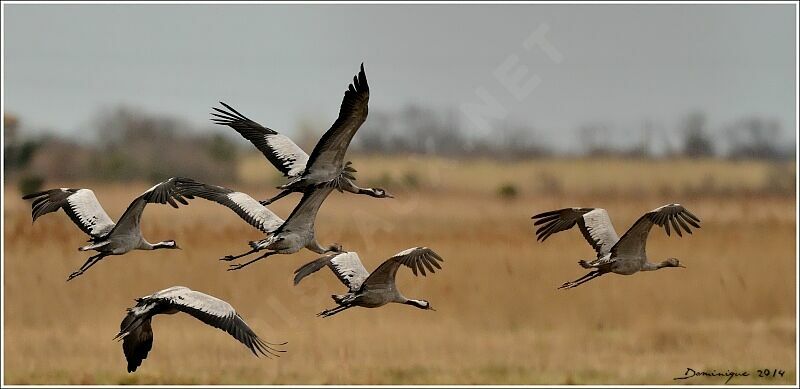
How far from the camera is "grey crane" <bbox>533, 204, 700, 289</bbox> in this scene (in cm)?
878

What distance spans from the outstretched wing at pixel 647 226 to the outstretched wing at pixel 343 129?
5.24ft

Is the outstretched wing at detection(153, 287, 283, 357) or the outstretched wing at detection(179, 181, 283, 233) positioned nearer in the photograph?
the outstretched wing at detection(153, 287, 283, 357)

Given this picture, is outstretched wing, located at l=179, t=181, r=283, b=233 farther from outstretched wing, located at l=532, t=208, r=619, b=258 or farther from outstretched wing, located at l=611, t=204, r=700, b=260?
outstretched wing, located at l=611, t=204, r=700, b=260

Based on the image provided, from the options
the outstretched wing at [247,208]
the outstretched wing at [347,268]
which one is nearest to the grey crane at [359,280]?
the outstretched wing at [347,268]

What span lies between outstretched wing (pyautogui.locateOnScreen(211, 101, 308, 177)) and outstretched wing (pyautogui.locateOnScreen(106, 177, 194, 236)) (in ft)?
1.83

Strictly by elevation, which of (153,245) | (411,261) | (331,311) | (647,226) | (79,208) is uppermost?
(79,208)

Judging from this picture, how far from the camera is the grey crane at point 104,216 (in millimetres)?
A: 8812

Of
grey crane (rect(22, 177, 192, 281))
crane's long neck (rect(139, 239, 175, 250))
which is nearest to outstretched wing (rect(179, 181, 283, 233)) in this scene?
→ grey crane (rect(22, 177, 192, 281))

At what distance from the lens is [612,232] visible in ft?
30.6

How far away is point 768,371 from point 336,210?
4661mm

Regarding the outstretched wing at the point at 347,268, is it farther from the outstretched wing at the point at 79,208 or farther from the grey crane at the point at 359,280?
the outstretched wing at the point at 79,208

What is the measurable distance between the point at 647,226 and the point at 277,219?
2.07 meters

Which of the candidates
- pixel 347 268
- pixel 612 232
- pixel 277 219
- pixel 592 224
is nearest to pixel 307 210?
pixel 277 219

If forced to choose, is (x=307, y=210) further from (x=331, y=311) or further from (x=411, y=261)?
(x=411, y=261)
